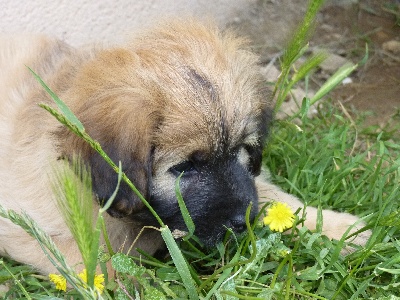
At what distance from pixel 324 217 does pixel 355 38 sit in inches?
97.2

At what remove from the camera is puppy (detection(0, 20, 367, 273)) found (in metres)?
2.22

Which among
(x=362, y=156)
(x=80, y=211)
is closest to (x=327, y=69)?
(x=362, y=156)

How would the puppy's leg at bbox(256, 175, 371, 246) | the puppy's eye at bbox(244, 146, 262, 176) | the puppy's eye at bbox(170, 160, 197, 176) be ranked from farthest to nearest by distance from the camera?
1. the puppy's leg at bbox(256, 175, 371, 246)
2. the puppy's eye at bbox(244, 146, 262, 176)
3. the puppy's eye at bbox(170, 160, 197, 176)

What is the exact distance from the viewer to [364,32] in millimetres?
4992

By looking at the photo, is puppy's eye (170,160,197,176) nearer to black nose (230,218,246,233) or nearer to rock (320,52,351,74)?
black nose (230,218,246,233)

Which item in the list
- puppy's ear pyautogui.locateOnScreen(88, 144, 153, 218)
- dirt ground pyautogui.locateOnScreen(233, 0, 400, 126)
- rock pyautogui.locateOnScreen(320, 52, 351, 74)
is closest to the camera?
puppy's ear pyautogui.locateOnScreen(88, 144, 153, 218)

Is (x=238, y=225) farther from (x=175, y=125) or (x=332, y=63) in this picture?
(x=332, y=63)

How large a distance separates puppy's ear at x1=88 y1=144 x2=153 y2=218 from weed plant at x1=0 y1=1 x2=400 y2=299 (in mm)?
77

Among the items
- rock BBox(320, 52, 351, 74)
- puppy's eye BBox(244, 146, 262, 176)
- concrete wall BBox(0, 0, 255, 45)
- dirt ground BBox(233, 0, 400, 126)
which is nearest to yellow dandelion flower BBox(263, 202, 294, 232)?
puppy's eye BBox(244, 146, 262, 176)

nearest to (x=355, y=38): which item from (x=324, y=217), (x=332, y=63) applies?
(x=332, y=63)

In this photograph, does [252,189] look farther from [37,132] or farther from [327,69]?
[327,69]

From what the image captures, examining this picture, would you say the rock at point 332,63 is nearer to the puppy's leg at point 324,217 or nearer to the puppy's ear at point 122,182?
the puppy's leg at point 324,217

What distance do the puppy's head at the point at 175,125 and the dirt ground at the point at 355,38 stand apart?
1998 mm

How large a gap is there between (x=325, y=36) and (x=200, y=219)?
3099mm
